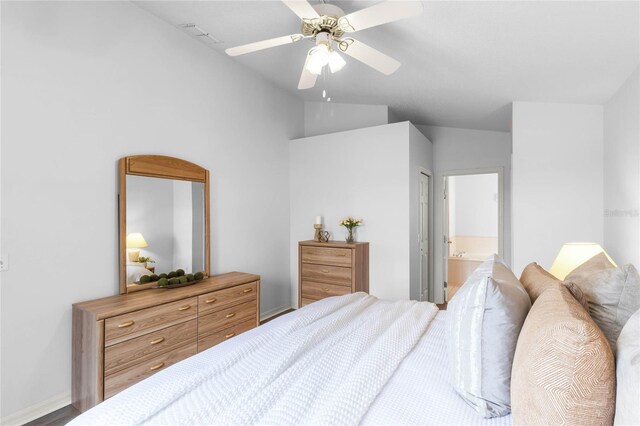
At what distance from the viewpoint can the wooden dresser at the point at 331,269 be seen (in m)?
3.80

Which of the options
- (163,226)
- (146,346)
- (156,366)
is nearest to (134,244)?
(163,226)

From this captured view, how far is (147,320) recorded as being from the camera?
91.1 inches

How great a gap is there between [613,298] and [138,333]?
8.30 ft

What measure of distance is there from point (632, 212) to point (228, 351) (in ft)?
9.15

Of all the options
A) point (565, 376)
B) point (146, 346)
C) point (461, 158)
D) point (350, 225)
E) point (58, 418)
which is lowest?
point (58, 418)

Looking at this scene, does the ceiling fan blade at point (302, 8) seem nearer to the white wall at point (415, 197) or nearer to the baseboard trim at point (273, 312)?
the white wall at point (415, 197)

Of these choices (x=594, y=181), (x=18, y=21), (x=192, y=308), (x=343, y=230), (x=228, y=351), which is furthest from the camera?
(x=343, y=230)

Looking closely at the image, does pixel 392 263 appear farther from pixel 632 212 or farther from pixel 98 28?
pixel 98 28

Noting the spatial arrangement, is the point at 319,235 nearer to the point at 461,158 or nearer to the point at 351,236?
the point at 351,236

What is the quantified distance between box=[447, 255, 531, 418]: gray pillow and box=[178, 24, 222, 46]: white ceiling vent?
3.13 m

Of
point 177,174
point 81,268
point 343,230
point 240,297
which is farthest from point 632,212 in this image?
point 81,268

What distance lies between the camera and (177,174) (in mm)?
3020

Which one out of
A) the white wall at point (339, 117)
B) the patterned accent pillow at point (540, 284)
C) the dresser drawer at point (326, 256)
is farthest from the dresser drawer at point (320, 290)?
the patterned accent pillow at point (540, 284)

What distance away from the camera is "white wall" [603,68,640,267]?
2.23 metres
